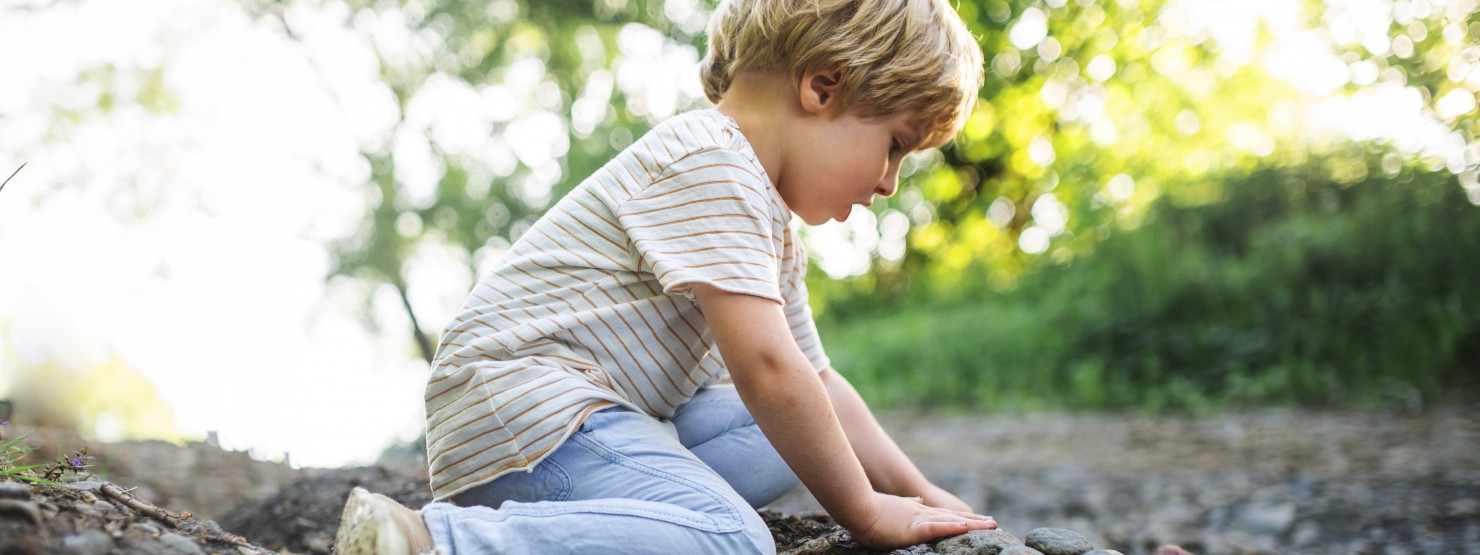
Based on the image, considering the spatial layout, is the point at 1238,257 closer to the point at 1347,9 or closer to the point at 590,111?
the point at 1347,9

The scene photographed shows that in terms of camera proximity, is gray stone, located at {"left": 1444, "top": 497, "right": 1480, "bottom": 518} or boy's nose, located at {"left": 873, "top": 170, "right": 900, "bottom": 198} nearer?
boy's nose, located at {"left": 873, "top": 170, "right": 900, "bottom": 198}

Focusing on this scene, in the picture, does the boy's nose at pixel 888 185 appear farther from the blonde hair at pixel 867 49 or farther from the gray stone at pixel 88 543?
the gray stone at pixel 88 543

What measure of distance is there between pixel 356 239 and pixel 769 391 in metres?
6.12

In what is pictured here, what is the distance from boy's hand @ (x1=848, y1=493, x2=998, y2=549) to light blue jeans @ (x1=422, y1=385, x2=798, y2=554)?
19 cm

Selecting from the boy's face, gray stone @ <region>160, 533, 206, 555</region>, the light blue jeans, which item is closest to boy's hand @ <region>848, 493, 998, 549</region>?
the light blue jeans

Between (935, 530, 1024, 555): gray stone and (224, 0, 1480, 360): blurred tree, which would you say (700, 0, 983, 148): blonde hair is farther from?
(224, 0, 1480, 360): blurred tree

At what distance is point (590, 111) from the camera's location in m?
9.96

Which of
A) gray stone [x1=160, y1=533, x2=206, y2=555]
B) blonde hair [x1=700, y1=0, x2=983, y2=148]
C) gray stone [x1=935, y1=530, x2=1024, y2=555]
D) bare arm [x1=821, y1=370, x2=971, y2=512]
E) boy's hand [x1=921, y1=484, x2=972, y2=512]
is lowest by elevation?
gray stone [x1=160, y1=533, x2=206, y2=555]

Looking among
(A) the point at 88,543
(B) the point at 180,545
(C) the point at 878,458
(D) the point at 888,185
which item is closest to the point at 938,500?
(C) the point at 878,458

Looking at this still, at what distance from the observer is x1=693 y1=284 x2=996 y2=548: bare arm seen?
1699 millimetres

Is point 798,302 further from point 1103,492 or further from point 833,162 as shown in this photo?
point 1103,492

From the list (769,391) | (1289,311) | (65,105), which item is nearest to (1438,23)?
(1289,311)

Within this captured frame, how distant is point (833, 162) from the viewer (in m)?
1.94

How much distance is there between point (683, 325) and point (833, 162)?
1.36ft
